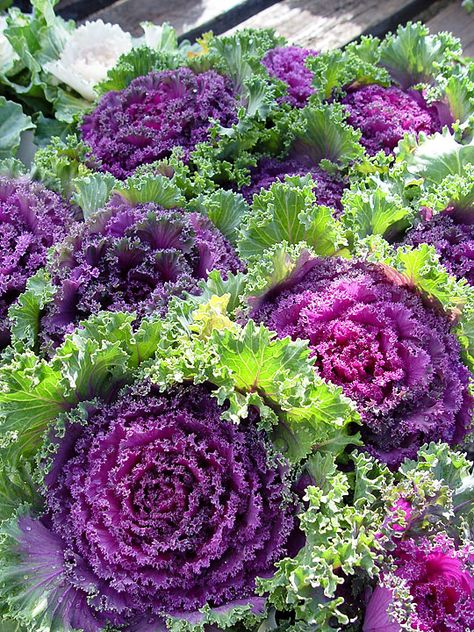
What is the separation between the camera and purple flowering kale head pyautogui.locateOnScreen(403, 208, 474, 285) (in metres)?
2.26

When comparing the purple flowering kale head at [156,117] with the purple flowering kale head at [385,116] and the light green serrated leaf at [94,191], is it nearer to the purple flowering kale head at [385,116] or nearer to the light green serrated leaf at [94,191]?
the light green serrated leaf at [94,191]

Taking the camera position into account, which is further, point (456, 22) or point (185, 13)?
point (456, 22)

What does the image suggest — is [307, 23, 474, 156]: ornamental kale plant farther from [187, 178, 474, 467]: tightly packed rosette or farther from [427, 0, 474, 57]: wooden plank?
[427, 0, 474, 57]: wooden plank

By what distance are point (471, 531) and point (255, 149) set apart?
178cm

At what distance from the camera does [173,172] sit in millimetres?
2672

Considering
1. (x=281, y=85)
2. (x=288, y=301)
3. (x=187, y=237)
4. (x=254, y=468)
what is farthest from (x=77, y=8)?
(x=254, y=468)

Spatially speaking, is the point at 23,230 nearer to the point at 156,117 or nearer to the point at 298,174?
the point at 156,117

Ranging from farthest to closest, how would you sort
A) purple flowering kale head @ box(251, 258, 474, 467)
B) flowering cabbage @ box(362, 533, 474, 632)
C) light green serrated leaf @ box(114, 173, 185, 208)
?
light green serrated leaf @ box(114, 173, 185, 208) → purple flowering kale head @ box(251, 258, 474, 467) → flowering cabbage @ box(362, 533, 474, 632)

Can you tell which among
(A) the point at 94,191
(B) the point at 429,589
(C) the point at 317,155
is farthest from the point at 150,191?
(B) the point at 429,589

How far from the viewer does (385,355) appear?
1977 millimetres

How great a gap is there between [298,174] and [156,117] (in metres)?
0.62

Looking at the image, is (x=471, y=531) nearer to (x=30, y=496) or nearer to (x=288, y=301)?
(x=288, y=301)

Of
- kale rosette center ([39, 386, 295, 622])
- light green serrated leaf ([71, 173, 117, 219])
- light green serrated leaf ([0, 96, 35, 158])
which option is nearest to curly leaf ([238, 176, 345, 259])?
light green serrated leaf ([71, 173, 117, 219])

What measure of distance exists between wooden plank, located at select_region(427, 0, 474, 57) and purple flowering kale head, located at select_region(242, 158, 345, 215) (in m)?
2.21
